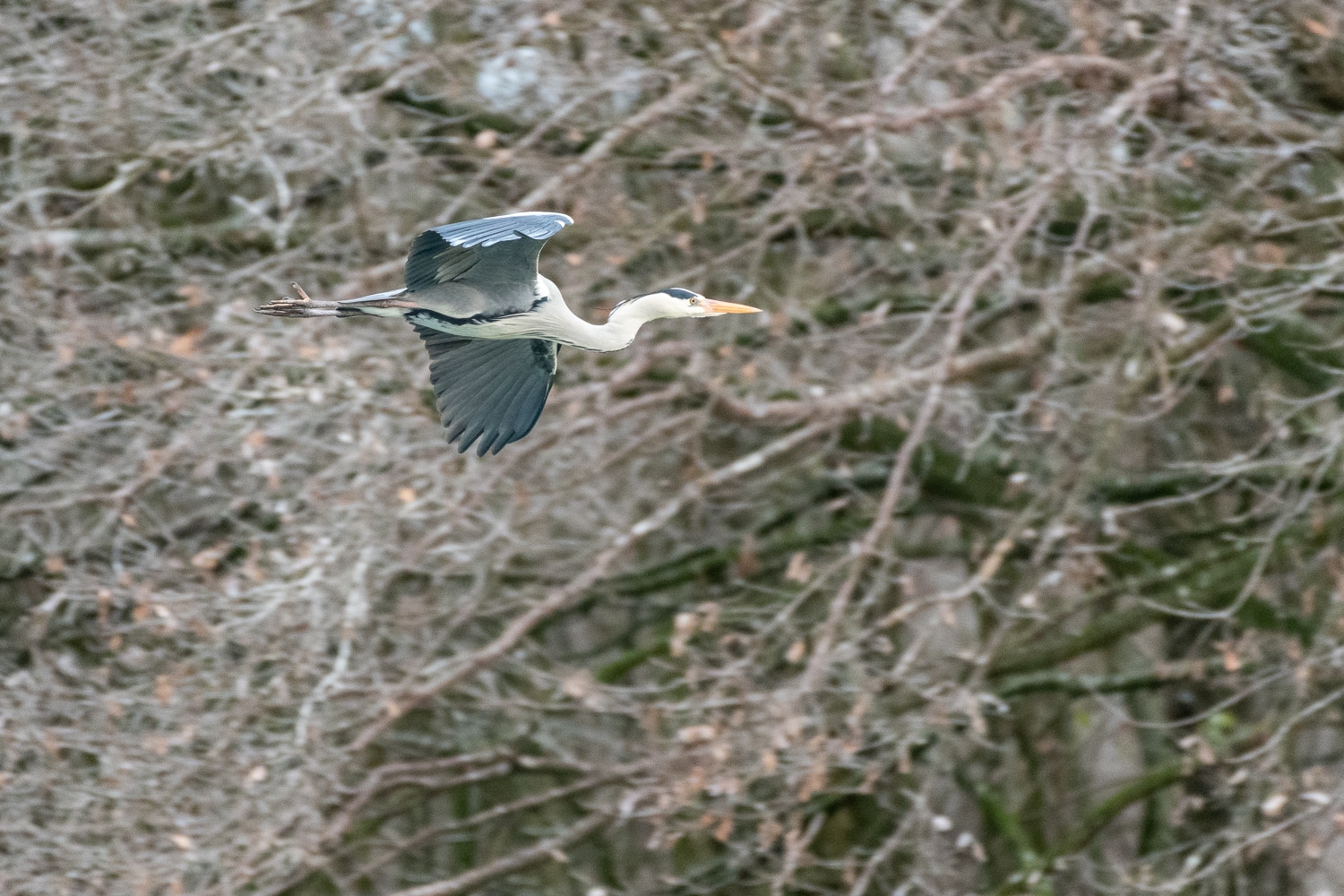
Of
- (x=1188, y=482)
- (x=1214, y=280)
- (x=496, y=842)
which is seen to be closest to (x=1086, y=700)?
(x=1188, y=482)

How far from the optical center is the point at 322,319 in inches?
219

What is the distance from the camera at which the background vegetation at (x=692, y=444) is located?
5.66 m

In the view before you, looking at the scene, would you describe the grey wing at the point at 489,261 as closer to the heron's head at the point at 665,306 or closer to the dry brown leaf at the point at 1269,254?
the heron's head at the point at 665,306

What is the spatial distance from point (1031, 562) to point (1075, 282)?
38.9 inches

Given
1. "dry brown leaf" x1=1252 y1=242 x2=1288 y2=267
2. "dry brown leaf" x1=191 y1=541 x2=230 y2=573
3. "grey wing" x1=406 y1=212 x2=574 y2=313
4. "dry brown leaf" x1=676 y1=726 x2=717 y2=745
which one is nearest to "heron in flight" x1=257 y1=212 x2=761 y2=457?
"grey wing" x1=406 y1=212 x2=574 y2=313

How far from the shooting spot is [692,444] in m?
6.14

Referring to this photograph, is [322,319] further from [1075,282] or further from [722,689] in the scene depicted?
[1075,282]

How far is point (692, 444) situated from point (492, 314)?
1.95 m

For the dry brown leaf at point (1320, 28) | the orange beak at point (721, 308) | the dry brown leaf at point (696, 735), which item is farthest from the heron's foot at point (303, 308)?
the dry brown leaf at point (1320, 28)

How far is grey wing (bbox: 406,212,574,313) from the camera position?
148 inches

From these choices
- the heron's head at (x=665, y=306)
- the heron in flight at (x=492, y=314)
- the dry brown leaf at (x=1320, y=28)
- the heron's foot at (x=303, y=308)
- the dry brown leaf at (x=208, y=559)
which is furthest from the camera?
the dry brown leaf at (x=1320, y=28)

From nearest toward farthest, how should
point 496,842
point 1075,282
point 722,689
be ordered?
point 722,689
point 1075,282
point 496,842

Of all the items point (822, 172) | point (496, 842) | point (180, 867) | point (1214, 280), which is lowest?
point (496, 842)

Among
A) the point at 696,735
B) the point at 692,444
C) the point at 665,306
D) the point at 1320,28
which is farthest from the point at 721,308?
the point at 1320,28
